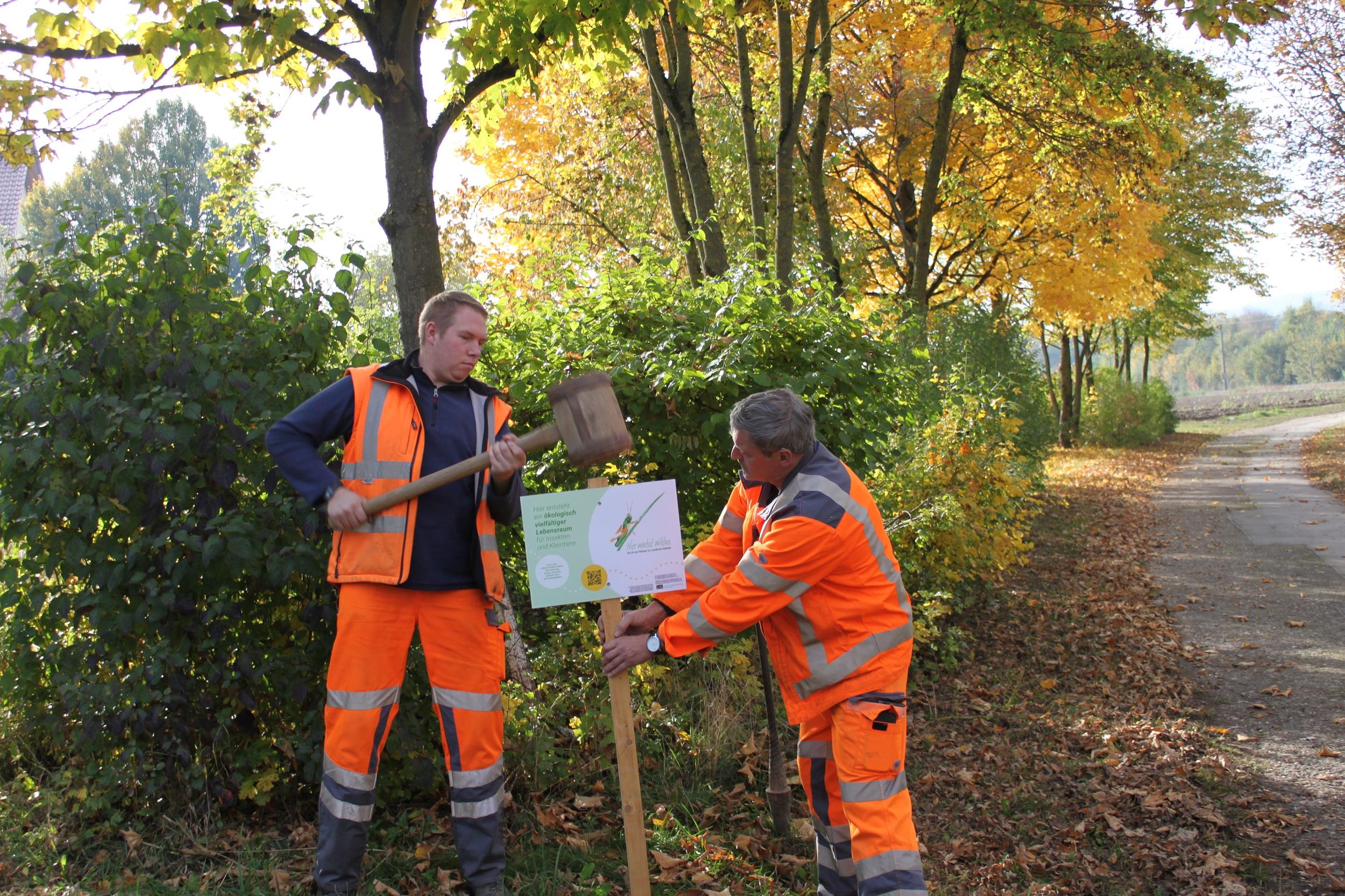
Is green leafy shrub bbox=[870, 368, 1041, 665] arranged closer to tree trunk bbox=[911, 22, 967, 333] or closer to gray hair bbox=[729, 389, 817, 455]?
tree trunk bbox=[911, 22, 967, 333]

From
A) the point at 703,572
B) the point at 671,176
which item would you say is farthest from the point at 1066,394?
the point at 703,572

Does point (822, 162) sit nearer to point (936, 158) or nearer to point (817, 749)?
point (936, 158)

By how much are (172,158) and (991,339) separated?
53174 mm

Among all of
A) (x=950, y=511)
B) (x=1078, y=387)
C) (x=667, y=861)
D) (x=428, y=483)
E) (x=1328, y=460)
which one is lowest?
(x=1328, y=460)

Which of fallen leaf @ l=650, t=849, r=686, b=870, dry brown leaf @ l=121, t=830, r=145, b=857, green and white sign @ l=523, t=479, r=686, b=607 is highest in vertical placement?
green and white sign @ l=523, t=479, r=686, b=607

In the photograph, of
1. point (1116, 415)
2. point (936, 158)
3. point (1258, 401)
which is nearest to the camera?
point (936, 158)

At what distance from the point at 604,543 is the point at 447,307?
1.00 metres

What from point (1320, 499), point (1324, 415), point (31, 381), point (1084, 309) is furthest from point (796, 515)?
point (1324, 415)

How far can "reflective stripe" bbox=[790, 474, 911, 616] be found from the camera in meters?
3.12

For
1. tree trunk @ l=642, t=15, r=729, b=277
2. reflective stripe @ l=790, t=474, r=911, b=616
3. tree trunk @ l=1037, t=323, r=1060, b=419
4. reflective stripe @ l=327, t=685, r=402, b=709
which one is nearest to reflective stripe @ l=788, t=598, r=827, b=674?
reflective stripe @ l=790, t=474, r=911, b=616

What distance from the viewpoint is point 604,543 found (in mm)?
3539

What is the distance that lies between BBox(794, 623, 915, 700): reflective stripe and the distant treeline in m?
111

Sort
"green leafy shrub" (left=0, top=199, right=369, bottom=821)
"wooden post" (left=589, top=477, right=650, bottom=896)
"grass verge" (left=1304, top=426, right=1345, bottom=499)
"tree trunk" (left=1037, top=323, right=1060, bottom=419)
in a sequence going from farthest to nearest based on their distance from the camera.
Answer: "tree trunk" (left=1037, top=323, right=1060, bottom=419) < "grass verge" (left=1304, top=426, right=1345, bottom=499) < "green leafy shrub" (left=0, top=199, right=369, bottom=821) < "wooden post" (left=589, top=477, right=650, bottom=896)

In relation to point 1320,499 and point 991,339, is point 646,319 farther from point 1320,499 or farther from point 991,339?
point 1320,499
